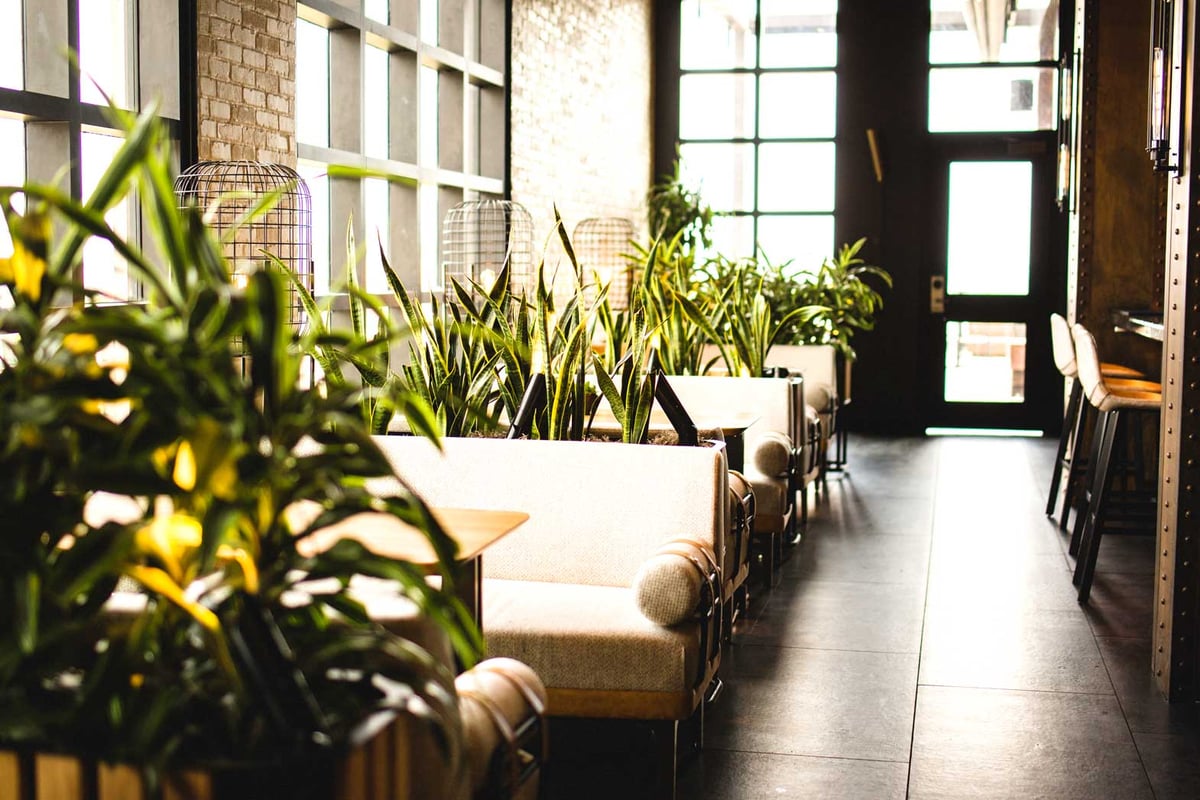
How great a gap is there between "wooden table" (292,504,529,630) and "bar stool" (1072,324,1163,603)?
3187 millimetres

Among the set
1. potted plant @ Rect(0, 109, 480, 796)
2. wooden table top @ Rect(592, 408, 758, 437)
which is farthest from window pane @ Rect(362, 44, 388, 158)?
potted plant @ Rect(0, 109, 480, 796)

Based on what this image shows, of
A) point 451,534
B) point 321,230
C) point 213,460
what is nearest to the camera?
point 213,460

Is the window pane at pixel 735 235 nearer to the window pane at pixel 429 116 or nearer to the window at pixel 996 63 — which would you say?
the window at pixel 996 63

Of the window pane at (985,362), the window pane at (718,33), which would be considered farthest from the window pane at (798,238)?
the window pane at (718,33)

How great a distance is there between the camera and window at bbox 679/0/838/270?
11281 millimetres

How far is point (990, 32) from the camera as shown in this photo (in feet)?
35.5

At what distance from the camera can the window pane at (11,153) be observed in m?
4.35

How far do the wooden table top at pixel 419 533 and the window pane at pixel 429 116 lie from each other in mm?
5052

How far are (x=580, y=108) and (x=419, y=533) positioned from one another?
721 centimetres

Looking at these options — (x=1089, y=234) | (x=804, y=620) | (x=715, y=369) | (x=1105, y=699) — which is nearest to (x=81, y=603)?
(x=1105, y=699)

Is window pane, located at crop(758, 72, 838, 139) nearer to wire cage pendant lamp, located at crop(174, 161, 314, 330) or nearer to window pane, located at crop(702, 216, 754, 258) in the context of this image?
window pane, located at crop(702, 216, 754, 258)

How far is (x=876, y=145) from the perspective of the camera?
35.7ft

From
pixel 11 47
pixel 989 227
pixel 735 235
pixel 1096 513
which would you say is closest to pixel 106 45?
pixel 11 47

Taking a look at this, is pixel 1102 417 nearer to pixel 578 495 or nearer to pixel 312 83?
pixel 578 495
